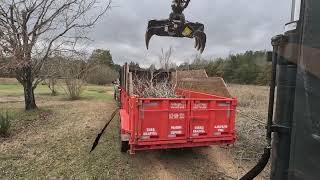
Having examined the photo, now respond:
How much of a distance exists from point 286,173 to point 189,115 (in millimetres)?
5982

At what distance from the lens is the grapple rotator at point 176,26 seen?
5523mm

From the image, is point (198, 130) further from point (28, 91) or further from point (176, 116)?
point (28, 91)

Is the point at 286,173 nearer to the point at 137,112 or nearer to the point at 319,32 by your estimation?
the point at 319,32

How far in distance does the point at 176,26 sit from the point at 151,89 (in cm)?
508

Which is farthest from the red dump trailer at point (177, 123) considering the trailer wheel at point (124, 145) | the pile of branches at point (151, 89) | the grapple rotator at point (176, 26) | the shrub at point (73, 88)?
the shrub at point (73, 88)

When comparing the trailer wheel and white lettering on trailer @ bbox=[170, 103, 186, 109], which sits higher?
white lettering on trailer @ bbox=[170, 103, 186, 109]

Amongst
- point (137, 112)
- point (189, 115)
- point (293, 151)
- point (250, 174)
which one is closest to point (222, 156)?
point (189, 115)

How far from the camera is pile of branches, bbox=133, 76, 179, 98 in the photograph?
34.8ft

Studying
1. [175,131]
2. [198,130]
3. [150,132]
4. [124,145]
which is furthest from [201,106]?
[124,145]

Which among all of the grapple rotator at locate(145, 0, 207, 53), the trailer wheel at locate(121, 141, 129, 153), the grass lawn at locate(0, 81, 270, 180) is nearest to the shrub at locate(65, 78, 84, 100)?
the grass lawn at locate(0, 81, 270, 180)

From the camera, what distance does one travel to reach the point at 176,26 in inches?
230

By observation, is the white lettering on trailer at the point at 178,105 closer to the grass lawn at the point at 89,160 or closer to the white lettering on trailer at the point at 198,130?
the white lettering on trailer at the point at 198,130

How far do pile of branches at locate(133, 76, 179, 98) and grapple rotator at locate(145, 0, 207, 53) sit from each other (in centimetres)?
392

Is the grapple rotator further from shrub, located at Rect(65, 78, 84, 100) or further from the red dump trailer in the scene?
shrub, located at Rect(65, 78, 84, 100)
